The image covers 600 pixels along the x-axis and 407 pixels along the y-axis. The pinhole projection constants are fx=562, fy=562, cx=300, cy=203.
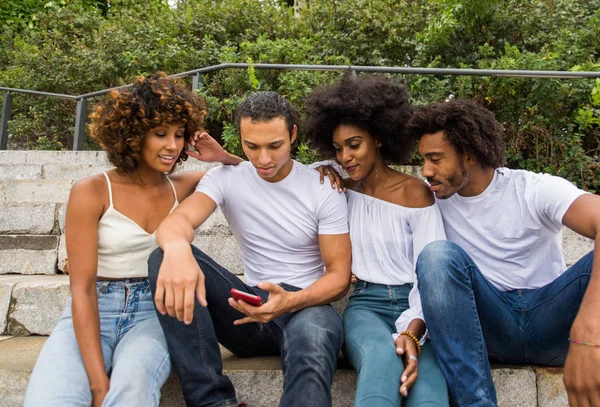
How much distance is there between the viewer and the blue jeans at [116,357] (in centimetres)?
200

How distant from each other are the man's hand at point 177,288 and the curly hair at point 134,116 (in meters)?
0.64

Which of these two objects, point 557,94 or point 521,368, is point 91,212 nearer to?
point 521,368

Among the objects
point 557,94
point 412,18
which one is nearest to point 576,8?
point 412,18

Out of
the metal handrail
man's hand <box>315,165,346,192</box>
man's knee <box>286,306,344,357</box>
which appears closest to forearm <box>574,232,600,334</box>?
man's knee <box>286,306,344,357</box>

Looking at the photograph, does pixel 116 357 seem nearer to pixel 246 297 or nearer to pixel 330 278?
pixel 246 297

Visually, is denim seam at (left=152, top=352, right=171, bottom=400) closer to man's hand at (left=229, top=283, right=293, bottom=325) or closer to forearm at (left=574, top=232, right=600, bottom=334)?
man's hand at (left=229, top=283, right=293, bottom=325)

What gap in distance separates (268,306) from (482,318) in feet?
2.96

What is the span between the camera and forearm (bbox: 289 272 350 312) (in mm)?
2326

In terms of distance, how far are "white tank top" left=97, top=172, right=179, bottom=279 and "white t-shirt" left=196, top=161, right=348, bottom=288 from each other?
14.2 inches

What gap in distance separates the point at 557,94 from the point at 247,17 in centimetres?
566

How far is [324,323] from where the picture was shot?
7.40 feet

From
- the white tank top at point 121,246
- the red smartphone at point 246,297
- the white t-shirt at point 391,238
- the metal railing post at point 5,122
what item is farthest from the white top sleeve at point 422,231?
the metal railing post at point 5,122

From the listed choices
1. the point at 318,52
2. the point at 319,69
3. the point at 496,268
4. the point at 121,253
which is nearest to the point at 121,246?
the point at 121,253

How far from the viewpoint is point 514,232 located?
2.50m
